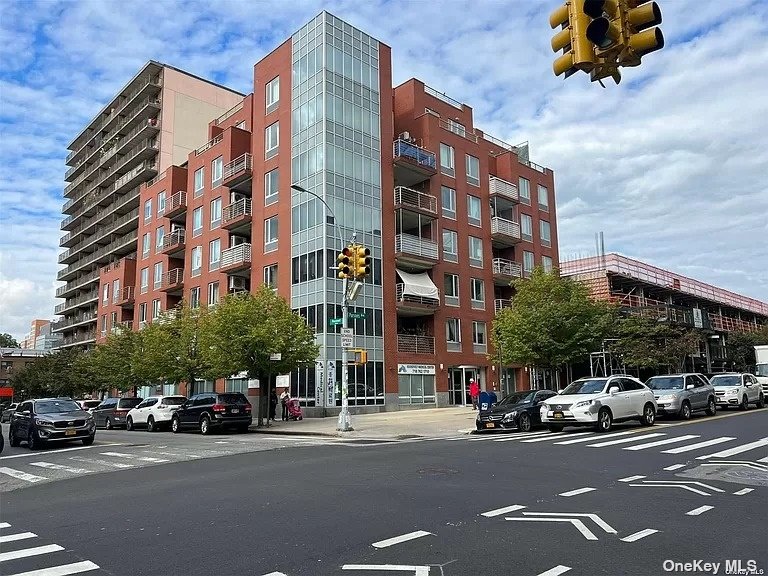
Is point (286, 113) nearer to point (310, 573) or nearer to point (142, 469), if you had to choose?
point (142, 469)

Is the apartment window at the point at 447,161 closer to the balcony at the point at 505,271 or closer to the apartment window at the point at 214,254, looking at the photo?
the balcony at the point at 505,271

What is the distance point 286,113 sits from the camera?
40.2m

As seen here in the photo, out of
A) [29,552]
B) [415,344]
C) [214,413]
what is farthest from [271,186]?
[29,552]

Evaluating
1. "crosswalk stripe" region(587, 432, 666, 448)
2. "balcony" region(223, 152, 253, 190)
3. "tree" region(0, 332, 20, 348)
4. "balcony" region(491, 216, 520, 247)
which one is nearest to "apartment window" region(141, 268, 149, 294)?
"balcony" region(223, 152, 253, 190)

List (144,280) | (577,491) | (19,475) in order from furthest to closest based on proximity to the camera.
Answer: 1. (144,280)
2. (19,475)
3. (577,491)

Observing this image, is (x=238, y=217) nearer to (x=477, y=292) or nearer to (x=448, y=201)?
(x=448, y=201)

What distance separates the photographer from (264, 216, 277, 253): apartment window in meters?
40.0

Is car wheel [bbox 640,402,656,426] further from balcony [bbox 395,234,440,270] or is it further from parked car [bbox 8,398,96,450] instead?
balcony [bbox 395,234,440,270]

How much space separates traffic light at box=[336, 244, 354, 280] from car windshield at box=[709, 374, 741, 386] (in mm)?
18564

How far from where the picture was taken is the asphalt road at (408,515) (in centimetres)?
587

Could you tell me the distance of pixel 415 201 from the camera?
41.7 metres

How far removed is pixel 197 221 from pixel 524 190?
25.9m

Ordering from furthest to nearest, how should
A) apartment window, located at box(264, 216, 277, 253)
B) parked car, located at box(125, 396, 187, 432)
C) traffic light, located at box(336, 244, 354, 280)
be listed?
apartment window, located at box(264, 216, 277, 253) → parked car, located at box(125, 396, 187, 432) → traffic light, located at box(336, 244, 354, 280)

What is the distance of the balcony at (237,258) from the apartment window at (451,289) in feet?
43.0
